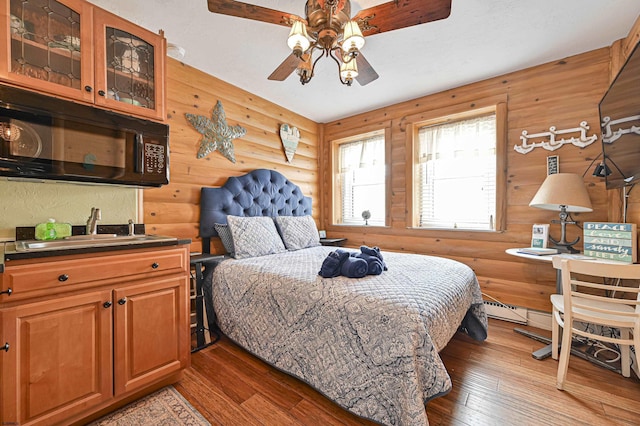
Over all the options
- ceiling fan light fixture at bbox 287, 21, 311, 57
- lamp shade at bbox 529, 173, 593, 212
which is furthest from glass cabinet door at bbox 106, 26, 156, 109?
lamp shade at bbox 529, 173, 593, 212

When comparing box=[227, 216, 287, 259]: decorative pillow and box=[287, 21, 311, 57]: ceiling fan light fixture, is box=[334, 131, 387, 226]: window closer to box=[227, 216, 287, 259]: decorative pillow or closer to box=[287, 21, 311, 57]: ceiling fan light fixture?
box=[227, 216, 287, 259]: decorative pillow

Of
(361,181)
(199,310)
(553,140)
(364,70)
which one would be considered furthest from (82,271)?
(553,140)

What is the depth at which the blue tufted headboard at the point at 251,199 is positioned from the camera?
262cm

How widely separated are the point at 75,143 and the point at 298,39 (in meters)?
1.46

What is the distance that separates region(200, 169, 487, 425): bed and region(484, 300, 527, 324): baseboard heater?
27.0 inches

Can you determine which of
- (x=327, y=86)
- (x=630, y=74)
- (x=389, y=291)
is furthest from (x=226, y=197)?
(x=630, y=74)

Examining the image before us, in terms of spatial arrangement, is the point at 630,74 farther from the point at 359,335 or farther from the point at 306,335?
the point at 306,335

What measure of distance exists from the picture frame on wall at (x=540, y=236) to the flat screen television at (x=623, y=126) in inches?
21.3

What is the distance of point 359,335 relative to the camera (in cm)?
134

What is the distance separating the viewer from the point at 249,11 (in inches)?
56.0

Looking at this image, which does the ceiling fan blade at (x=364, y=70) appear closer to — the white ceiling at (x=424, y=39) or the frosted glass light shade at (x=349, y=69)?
the frosted glass light shade at (x=349, y=69)

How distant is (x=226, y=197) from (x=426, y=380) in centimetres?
234

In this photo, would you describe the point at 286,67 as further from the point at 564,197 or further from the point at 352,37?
the point at 564,197

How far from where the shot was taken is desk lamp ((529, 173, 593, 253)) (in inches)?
83.3
